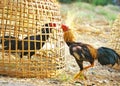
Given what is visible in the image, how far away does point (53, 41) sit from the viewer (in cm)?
562

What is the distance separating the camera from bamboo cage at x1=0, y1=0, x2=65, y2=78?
542 cm

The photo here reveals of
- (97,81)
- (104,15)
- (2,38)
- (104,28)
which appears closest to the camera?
(2,38)

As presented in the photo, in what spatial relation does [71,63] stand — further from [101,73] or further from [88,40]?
[88,40]

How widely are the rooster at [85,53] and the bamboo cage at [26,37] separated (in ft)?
0.75

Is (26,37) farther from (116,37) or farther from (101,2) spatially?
(101,2)

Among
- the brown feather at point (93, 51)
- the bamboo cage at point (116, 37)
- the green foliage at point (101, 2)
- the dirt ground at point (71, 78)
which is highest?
the brown feather at point (93, 51)

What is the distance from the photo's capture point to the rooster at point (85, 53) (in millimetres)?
5402

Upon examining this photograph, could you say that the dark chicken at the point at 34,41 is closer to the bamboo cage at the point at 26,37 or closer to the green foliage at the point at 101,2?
the bamboo cage at the point at 26,37

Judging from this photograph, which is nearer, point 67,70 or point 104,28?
point 67,70

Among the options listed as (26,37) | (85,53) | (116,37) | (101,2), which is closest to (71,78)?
(85,53)

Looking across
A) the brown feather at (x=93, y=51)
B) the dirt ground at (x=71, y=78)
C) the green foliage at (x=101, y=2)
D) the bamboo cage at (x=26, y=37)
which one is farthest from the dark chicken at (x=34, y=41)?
the green foliage at (x=101, y=2)

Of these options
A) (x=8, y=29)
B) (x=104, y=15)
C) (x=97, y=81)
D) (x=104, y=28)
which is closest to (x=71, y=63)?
(x=97, y=81)

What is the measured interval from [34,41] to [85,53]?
2.24 ft

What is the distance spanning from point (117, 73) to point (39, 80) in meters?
1.51
